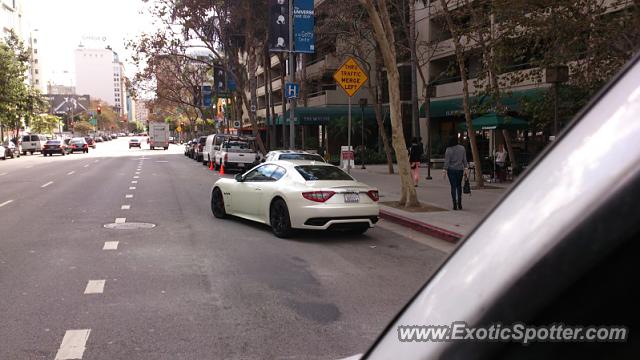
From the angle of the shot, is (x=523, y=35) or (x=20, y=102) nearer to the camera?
(x=523, y=35)

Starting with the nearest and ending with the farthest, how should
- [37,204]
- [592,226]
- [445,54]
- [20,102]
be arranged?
[592,226], [37,204], [445,54], [20,102]

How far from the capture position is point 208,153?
33750 mm

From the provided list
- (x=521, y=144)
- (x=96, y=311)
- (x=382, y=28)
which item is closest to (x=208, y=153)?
(x=521, y=144)

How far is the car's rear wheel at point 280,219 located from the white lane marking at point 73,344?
16.7 feet

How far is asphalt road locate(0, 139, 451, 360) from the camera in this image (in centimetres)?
471

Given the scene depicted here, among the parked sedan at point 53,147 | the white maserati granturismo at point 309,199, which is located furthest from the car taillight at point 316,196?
the parked sedan at point 53,147

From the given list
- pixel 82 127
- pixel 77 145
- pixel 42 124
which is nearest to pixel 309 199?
pixel 77 145

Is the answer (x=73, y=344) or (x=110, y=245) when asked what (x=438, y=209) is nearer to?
(x=110, y=245)

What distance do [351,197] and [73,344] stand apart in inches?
237

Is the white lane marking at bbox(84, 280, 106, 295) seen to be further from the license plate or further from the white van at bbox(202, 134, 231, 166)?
the white van at bbox(202, 134, 231, 166)

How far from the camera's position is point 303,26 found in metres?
22.8

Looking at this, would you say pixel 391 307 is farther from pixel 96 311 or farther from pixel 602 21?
pixel 602 21

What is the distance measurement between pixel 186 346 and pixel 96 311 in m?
1.46

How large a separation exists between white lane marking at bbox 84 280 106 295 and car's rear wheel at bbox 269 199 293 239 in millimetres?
3717
